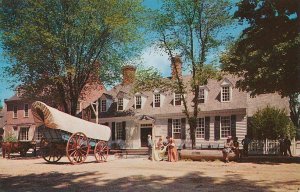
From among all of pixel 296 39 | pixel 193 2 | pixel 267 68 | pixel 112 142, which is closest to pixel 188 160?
pixel 267 68

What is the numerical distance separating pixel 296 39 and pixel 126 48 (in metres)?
18.1

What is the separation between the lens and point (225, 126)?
35719mm

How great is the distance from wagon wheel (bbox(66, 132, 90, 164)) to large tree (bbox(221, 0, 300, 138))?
10.1 metres

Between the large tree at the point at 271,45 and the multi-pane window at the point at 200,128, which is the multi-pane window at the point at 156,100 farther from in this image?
the large tree at the point at 271,45

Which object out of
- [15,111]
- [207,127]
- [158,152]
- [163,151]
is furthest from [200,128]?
[15,111]

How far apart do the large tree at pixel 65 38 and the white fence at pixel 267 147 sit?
13.4 metres

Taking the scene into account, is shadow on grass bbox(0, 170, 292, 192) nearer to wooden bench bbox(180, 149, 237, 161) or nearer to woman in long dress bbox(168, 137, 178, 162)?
wooden bench bbox(180, 149, 237, 161)

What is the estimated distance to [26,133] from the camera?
54594mm

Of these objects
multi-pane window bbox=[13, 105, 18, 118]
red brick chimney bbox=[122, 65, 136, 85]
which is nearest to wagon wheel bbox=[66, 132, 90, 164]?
red brick chimney bbox=[122, 65, 136, 85]

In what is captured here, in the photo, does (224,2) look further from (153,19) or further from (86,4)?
(86,4)

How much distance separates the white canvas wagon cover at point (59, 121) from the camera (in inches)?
773

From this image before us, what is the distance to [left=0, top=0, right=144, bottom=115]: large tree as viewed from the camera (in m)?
31.0

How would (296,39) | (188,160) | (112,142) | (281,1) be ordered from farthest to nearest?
(112,142), (188,160), (296,39), (281,1)

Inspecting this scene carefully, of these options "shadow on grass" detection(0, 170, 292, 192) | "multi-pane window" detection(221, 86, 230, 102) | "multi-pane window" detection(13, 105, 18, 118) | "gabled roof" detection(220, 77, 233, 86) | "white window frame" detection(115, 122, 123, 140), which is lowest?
"shadow on grass" detection(0, 170, 292, 192)
